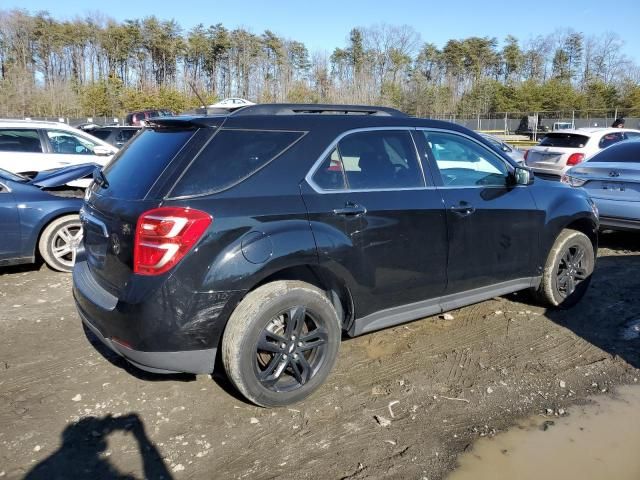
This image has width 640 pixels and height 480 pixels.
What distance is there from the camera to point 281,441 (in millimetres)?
3053

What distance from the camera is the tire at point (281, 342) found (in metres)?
3.09

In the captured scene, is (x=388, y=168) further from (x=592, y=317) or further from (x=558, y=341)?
(x=592, y=317)

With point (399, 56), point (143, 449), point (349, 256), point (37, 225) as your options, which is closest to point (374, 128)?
point (349, 256)

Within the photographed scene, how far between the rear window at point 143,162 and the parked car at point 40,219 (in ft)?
9.21

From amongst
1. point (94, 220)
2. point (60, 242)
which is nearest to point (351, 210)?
point (94, 220)

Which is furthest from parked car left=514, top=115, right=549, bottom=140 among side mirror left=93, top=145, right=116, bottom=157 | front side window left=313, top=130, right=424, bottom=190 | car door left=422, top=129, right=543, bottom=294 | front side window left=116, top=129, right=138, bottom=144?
front side window left=313, top=130, right=424, bottom=190

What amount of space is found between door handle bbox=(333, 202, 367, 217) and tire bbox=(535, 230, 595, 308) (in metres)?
2.26

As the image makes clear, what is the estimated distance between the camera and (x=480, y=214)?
417 cm

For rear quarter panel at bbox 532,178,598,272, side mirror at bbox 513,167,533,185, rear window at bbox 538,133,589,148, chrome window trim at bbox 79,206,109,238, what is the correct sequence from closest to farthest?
chrome window trim at bbox 79,206,109,238, side mirror at bbox 513,167,533,185, rear quarter panel at bbox 532,178,598,272, rear window at bbox 538,133,589,148

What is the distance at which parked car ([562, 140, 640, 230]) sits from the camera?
6.71 m

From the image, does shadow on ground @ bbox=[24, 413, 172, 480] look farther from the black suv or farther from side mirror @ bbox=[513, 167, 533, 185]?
side mirror @ bbox=[513, 167, 533, 185]

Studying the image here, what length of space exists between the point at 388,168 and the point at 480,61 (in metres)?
76.7

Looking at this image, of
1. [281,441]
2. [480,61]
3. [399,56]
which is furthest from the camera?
[480,61]

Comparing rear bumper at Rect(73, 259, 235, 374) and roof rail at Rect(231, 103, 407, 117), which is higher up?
roof rail at Rect(231, 103, 407, 117)
